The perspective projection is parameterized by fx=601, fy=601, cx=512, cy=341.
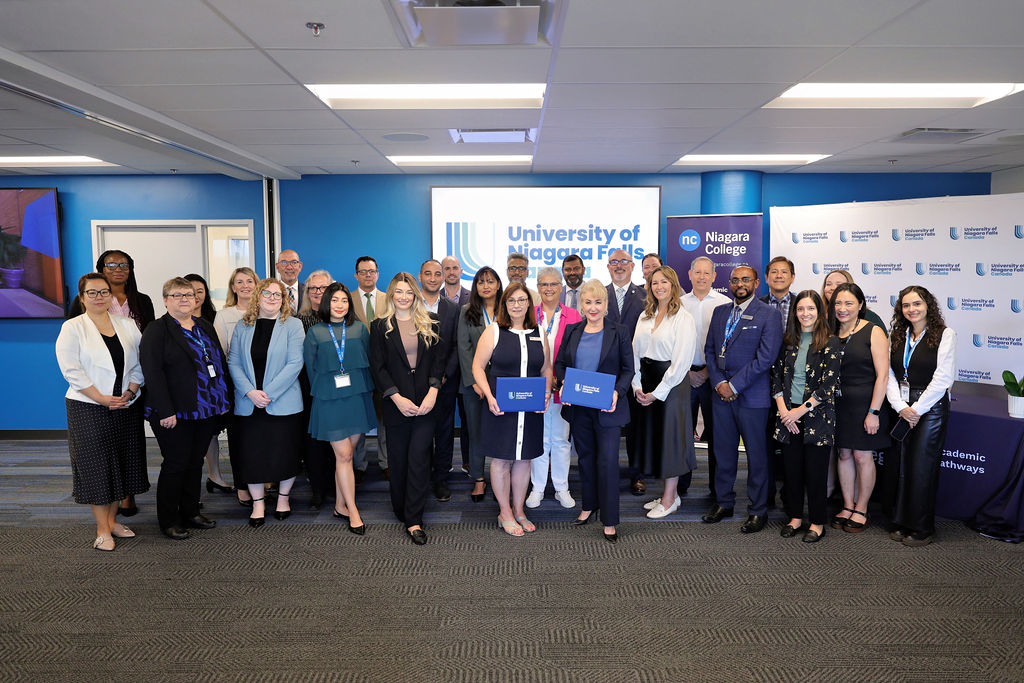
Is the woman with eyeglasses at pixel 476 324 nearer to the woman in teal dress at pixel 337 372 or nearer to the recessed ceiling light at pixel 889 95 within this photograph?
the woman in teal dress at pixel 337 372

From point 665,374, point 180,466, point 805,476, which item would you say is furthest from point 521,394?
point 180,466

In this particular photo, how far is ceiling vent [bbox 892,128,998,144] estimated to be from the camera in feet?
15.1

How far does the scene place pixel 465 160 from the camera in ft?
19.3

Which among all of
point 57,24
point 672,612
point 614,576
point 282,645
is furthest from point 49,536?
point 672,612

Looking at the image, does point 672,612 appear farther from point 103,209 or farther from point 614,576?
point 103,209

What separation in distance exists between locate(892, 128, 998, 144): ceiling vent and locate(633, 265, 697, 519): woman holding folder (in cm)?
255

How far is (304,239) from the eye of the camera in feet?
22.1

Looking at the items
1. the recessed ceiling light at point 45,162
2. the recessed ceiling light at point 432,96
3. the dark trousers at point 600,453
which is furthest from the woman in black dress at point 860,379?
the recessed ceiling light at point 45,162

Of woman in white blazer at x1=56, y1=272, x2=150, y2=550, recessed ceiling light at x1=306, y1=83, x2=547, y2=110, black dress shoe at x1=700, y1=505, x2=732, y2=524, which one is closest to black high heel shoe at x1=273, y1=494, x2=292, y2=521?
woman in white blazer at x1=56, y1=272, x2=150, y2=550

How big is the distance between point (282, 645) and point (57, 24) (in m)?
2.84

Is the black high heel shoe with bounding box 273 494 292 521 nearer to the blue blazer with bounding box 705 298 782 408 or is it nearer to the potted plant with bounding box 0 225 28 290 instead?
the blue blazer with bounding box 705 298 782 408

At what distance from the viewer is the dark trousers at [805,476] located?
363 centimetres

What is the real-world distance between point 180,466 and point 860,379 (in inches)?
163

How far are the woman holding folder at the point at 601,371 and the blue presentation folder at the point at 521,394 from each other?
0.17 m
